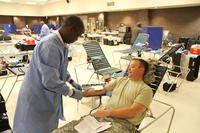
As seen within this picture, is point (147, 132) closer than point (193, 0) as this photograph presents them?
Yes

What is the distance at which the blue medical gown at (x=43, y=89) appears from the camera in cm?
145

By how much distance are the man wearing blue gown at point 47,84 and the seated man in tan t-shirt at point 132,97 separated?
1.11ft

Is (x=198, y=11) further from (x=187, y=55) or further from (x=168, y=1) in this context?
(x=187, y=55)

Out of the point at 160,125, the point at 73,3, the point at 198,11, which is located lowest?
the point at 160,125

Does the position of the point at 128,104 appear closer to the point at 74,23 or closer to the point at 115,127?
the point at 115,127

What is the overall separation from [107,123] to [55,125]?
56 cm

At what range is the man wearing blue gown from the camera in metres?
1.45

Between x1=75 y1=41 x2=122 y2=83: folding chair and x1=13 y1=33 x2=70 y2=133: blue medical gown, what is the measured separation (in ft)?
6.44

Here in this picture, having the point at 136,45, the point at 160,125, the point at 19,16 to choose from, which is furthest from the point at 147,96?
the point at 19,16

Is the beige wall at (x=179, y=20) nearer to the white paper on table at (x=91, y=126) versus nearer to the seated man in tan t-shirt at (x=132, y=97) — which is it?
the seated man in tan t-shirt at (x=132, y=97)

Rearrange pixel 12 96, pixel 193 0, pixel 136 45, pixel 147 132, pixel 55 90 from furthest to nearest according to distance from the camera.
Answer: pixel 193 0, pixel 136 45, pixel 12 96, pixel 147 132, pixel 55 90

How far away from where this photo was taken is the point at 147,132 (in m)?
2.47

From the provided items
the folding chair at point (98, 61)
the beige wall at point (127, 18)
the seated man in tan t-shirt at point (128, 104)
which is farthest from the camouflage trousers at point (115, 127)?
the beige wall at point (127, 18)

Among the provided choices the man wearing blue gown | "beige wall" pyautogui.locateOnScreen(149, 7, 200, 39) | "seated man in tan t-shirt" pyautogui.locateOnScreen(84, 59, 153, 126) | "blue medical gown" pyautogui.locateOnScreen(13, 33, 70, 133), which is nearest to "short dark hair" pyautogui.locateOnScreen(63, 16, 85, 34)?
the man wearing blue gown
